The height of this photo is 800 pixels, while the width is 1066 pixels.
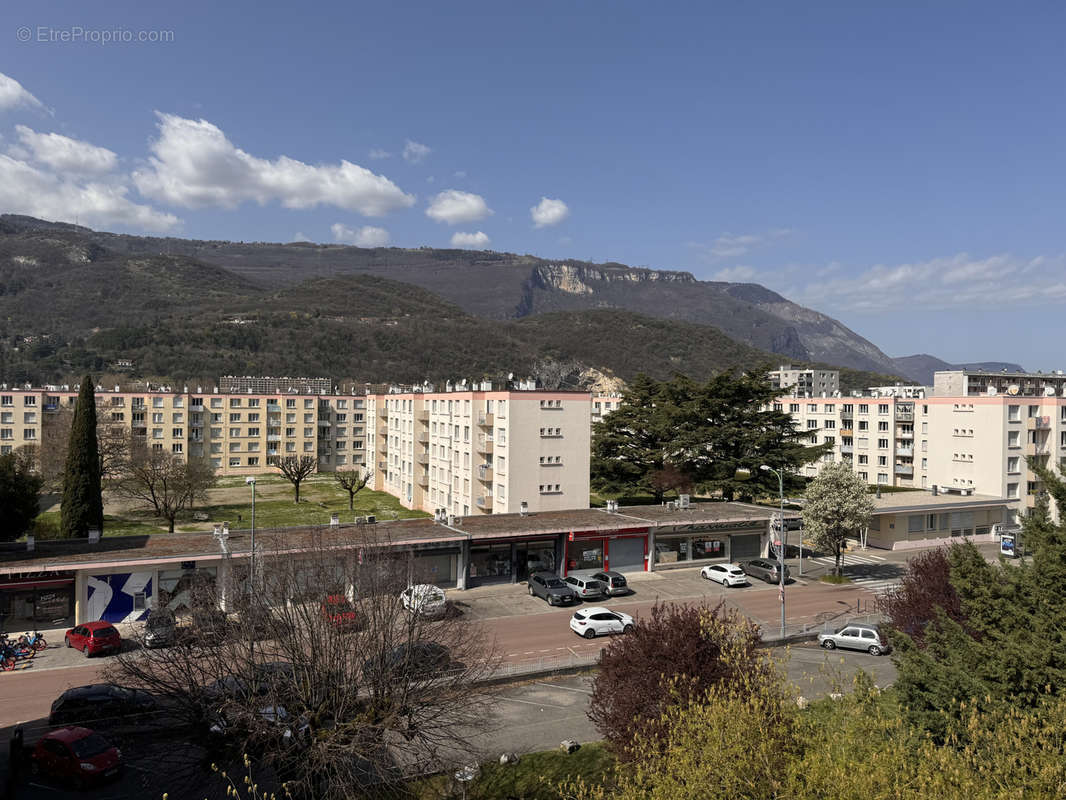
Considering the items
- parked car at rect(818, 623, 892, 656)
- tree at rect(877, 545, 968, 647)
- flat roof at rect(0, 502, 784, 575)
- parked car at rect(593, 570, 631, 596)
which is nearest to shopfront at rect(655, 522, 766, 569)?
flat roof at rect(0, 502, 784, 575)

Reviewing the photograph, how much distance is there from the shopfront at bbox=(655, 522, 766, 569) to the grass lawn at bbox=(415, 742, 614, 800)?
2581 cm

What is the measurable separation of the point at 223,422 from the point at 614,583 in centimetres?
7402

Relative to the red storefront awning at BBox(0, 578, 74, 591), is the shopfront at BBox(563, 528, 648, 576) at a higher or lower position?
lower

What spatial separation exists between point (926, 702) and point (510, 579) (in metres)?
27.9

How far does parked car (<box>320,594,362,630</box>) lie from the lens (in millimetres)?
18281

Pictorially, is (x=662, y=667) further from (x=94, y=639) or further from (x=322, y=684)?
(x=94, y=639)

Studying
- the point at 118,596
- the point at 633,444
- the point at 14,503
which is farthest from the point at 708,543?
the point at 14,503

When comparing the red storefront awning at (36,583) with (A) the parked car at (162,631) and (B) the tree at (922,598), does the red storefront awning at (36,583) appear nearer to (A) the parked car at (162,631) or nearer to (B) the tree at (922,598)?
(A) the parked car at (162,631)

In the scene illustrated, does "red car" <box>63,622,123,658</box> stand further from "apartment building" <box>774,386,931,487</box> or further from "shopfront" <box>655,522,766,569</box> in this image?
"apartment building" <box>774,386,931,487</box>

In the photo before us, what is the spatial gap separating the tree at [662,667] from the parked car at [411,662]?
14.0ft

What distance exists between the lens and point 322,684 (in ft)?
56.2

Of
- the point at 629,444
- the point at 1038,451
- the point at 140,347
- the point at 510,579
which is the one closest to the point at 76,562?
the point at 510,579

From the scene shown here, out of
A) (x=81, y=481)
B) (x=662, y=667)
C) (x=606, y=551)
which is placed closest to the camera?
(x=662, y=667)

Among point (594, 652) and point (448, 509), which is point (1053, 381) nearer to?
point (448, 509)
